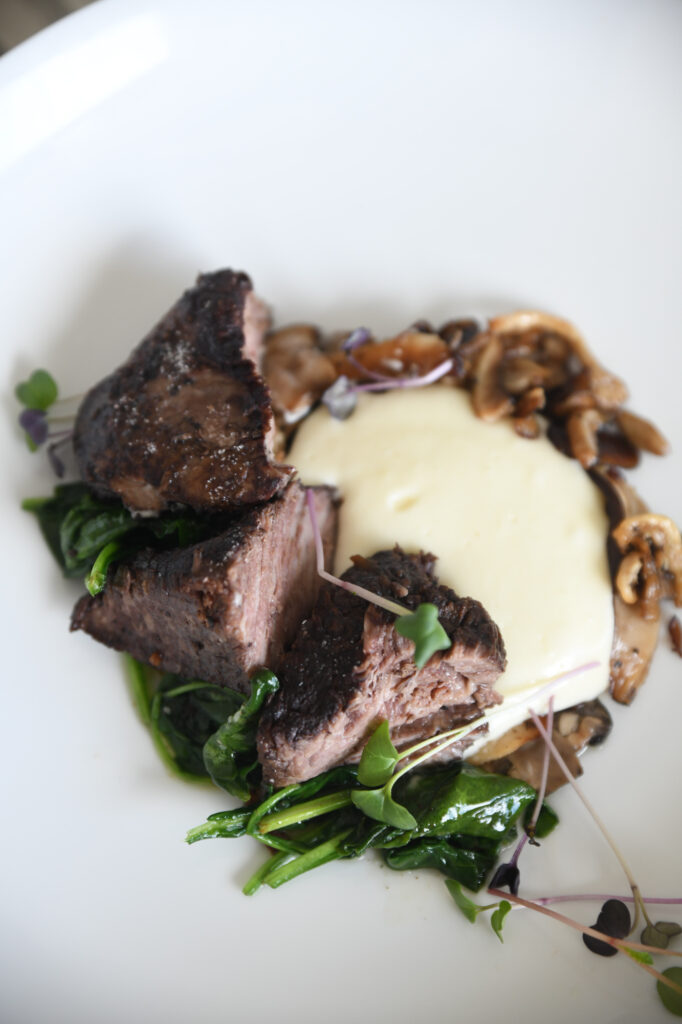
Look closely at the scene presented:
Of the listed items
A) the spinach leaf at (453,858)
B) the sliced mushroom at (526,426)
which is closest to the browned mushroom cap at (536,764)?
the spinach leaf at (453,858)

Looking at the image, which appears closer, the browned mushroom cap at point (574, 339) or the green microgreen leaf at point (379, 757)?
the green microgreen leaf at point (379, 757)

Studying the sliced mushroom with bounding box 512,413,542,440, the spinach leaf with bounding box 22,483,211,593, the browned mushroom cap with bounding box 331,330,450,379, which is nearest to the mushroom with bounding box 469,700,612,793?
the sliced mushroom with bounding box 512,413,542,440

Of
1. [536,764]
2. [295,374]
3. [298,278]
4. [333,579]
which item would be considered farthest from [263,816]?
[298,278]

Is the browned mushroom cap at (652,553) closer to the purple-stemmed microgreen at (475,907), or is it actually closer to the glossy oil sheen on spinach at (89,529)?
the purple-stemmed microgreen at (475,907)

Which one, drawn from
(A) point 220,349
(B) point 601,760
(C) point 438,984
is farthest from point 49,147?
(C) point 438,984

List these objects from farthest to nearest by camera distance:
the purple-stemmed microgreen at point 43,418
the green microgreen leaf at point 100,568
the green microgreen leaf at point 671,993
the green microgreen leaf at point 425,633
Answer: the purple-stemmed microgreen at point 43,418 → the green microgreen leaf at point 100,568 → the green microgreen leaf at point 671,993 → the green microgreen leaf at point 425,633

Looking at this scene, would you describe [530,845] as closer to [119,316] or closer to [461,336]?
[461,336]

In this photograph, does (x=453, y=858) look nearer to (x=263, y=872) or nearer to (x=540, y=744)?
(x=540, y=744)

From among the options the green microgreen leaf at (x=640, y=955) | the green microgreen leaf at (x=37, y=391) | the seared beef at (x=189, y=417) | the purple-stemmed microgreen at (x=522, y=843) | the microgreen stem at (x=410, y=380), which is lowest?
the green microgreen leaf at (x=640, y=955)
